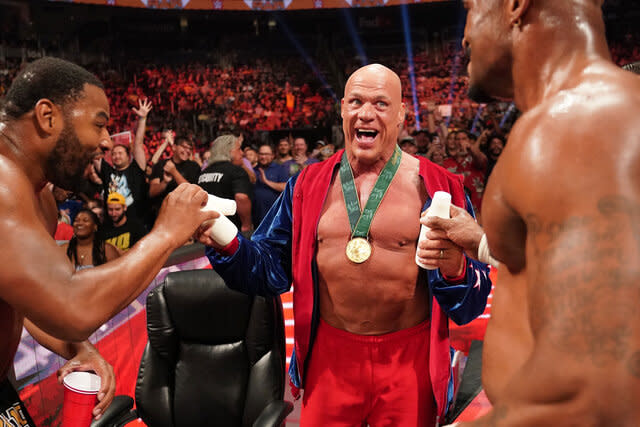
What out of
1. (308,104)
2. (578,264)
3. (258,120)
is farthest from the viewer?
(308,104)

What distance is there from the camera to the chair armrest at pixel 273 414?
221 centimetres

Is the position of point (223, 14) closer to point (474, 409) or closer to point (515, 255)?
point (474, 409)

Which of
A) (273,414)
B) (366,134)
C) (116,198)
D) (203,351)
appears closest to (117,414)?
(203,351)

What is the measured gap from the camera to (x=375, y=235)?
2.32 meters

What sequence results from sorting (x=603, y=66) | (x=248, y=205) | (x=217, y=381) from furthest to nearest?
(x=248, y=205)
(x=217, y=381)
(x=603, y=66)

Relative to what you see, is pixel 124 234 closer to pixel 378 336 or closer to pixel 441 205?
pixel 378 336

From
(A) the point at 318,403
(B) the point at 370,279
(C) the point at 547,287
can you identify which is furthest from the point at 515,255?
(A) the point at 318,403

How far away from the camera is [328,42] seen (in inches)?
815

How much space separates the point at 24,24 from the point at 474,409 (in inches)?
692

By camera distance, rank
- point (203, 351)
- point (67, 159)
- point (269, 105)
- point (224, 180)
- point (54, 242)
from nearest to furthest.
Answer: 1. point (54, 242)
2. point (67, 159)
3. point (203, 351)
4. point (224, 180)
5. point (269, 105)

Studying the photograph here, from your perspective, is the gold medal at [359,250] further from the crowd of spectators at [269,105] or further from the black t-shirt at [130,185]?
the crowd of spectators at [269,105]

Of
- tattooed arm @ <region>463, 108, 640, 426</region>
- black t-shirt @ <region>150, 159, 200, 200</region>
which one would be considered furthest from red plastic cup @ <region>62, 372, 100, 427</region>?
black t-shirt @ <region>150, 159, 200, 200</region>

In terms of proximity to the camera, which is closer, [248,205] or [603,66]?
[603,66]

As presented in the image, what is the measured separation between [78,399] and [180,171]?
479 cm
